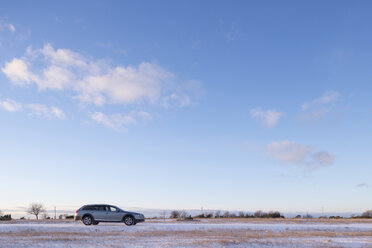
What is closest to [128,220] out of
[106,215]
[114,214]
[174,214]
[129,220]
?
[129,220]

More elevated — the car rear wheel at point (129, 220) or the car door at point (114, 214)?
the car door at point (114, 214)

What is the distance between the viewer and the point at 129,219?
2828cm

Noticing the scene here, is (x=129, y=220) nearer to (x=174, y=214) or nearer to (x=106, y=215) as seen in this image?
(x=106, y=215)

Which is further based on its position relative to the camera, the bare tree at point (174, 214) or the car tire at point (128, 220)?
the bare tree at point (174, 214)

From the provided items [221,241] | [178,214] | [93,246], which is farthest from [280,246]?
[178,214]

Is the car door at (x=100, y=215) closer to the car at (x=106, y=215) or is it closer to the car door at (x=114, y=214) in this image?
the car at (x=106, y=215)

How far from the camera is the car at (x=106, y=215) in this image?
28.2 m

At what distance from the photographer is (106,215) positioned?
92.7 ft

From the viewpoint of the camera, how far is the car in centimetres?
2823

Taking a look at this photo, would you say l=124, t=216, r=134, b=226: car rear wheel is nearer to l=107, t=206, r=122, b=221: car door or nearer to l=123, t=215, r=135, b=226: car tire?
l=123, t=215, r=135, b=226: car tire

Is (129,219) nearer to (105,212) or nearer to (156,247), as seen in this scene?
(105,212)

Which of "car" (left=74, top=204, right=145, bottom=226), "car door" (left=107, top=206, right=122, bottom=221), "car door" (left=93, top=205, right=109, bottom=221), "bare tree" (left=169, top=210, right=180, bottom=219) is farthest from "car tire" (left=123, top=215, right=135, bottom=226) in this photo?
"bare tree" (left=169, top=210, right=180, bottom=219)

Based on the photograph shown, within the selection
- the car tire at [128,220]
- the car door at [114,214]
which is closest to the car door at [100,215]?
the car door at [114,214]

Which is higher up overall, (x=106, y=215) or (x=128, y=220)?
(x=106, y=215)
